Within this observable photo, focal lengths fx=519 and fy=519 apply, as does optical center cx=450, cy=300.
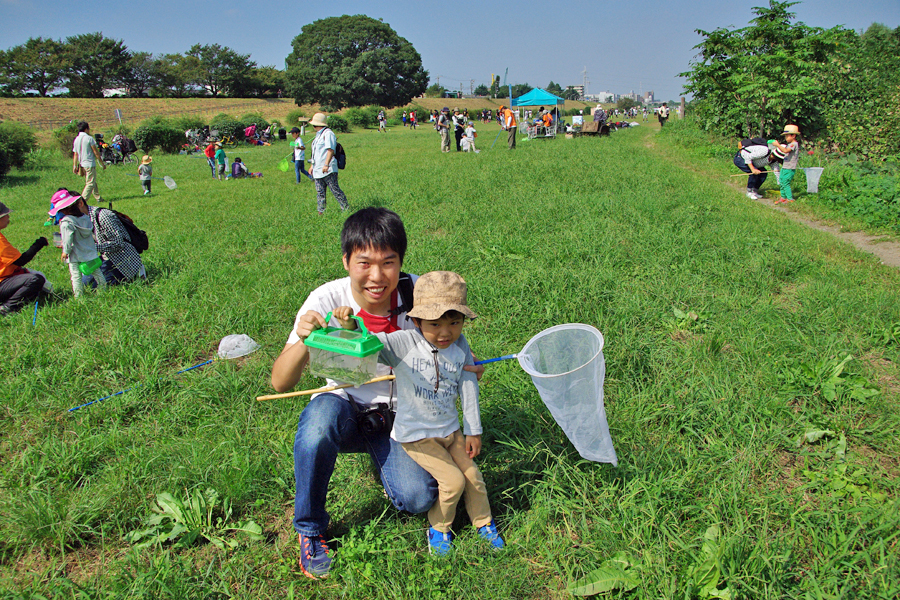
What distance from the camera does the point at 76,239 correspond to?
4820 mm

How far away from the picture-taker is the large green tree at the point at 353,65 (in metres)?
62.0

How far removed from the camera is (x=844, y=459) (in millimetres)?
2514

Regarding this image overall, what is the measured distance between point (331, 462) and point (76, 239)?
431 centimetres

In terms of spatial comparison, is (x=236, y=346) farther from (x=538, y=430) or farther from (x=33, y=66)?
(x=33, y=66)

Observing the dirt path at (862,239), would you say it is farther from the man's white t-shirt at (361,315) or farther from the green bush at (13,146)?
the green bush at (13,146)

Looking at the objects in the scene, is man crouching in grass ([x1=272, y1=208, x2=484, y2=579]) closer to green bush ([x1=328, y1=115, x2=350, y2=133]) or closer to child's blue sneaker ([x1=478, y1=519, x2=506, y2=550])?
child's blue sneaker ([x1=478, y1=519, x2=506, y2=550])

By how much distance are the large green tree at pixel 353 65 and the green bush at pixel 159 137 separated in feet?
142

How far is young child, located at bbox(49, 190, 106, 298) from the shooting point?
4.77 m

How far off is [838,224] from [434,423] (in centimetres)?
782

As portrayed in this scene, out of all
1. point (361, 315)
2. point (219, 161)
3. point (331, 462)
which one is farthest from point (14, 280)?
point (219, 161)

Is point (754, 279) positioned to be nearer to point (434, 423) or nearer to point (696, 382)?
point (696, 382)

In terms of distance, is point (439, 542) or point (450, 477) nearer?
point (450, 477)

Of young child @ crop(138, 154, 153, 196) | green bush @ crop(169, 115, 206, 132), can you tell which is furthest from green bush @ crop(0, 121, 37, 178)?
green bush @ crop(169, 115, 206, 132)

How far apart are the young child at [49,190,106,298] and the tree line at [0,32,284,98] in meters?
57.1
